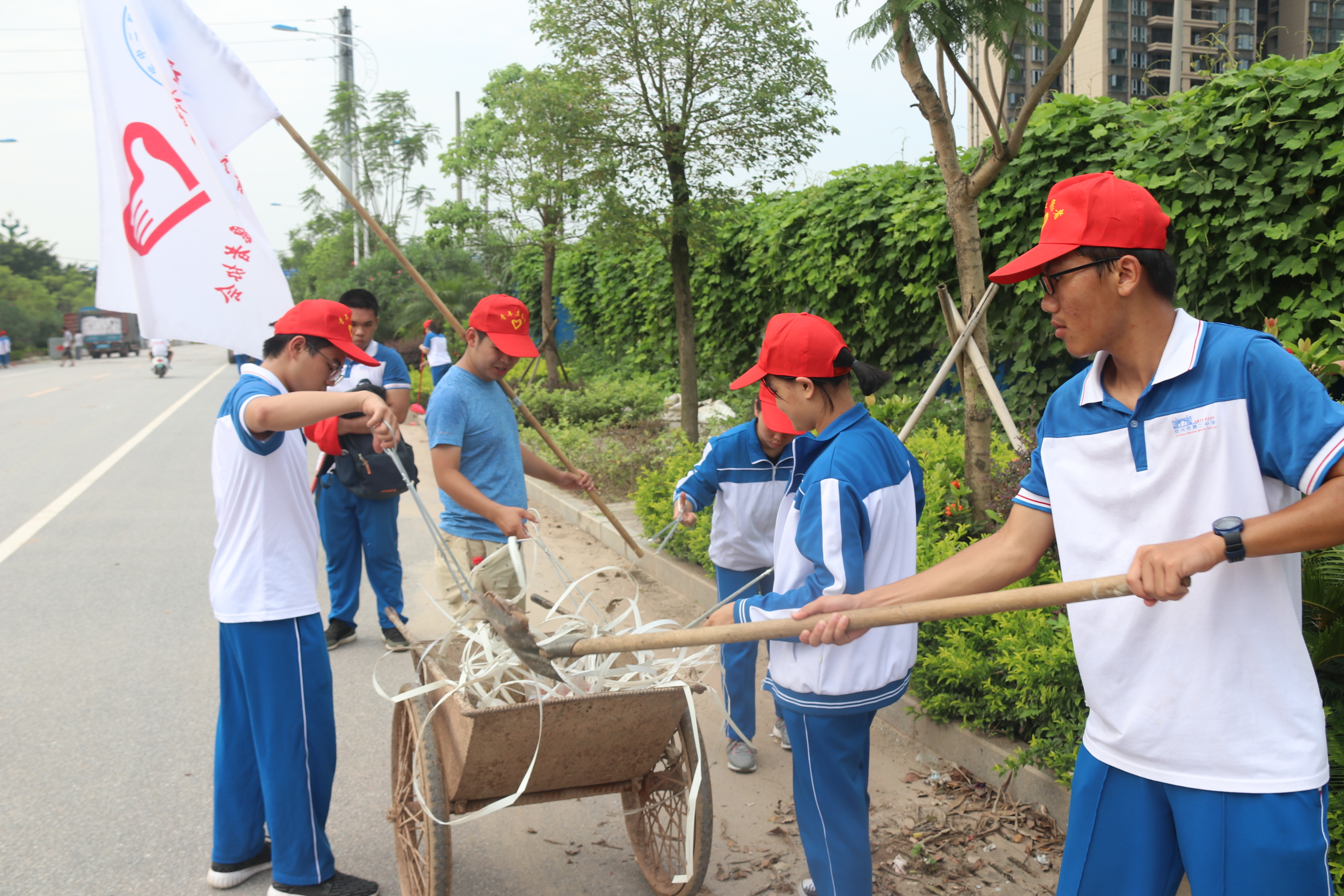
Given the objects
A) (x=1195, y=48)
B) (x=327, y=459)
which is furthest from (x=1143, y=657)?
(x=1195, y=48)

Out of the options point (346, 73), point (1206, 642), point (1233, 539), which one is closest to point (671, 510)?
point (1206, 642)

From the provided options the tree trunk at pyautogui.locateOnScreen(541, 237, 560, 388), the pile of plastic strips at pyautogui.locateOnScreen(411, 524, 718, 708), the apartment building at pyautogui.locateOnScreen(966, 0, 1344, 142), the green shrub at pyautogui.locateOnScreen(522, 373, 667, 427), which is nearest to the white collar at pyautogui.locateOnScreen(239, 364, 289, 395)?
the pile of plastic strips at pyautogui.locateOnScreen(411, 524, 718, 708)

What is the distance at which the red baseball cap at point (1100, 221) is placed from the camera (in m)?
1.78

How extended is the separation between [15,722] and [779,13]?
7.29 meters

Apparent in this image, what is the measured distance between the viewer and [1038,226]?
6.69 meters

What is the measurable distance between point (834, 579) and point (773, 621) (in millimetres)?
262

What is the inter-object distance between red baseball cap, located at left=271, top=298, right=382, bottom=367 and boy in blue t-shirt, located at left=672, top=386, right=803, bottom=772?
1435 mm

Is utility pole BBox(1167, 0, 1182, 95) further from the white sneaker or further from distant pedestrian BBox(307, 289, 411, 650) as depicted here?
the white sneaker

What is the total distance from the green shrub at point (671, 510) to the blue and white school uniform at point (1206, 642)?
165 inches

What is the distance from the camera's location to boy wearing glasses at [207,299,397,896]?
2879mm

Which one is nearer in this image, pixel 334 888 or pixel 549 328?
pixel 334 888

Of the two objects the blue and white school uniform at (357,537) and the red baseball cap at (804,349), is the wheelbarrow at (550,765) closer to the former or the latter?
the red baseball cap at (804,349)

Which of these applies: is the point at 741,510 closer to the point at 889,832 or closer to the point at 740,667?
the point at 740,667

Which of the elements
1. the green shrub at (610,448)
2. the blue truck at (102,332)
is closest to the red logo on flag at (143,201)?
the green shrub at (610,448)
